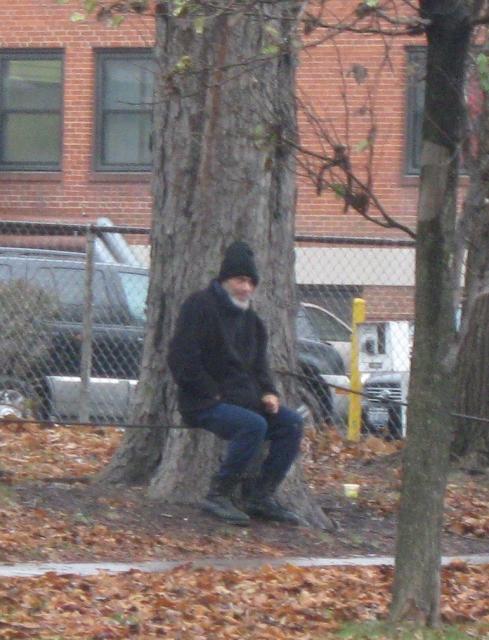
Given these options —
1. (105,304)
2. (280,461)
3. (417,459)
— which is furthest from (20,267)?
(417,459)

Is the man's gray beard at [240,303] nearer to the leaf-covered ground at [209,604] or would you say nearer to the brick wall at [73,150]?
the leaf-covered ground at [209,604]

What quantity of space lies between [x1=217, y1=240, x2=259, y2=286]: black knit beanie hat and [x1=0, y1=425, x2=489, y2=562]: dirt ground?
1.47 m

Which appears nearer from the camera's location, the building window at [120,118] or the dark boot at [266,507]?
the dark boot at [266,507]

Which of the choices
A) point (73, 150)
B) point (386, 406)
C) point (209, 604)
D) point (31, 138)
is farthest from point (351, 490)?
point (31, 138)

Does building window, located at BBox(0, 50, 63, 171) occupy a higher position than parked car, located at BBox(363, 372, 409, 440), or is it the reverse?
building window, located at BBox(0, 50, 63, 171)

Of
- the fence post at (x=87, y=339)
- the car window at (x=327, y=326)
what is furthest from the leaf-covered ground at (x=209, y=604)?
the car window at (x=327, y=326)

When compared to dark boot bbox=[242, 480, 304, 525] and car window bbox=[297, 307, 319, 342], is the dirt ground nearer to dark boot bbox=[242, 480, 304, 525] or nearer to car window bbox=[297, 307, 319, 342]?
dark boot bbox=[242, 480, 304, 525]

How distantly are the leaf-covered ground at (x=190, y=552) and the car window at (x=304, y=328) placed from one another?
8.09 ft

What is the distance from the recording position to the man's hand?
8297mm

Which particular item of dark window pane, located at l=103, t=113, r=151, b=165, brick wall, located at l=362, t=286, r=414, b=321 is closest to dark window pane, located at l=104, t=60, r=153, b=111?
dark window pane, located at l=103, t=113, r=151, b=165

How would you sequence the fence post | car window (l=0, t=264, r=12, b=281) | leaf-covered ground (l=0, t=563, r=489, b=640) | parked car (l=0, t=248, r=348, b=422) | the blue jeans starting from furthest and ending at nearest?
car window (l=0, t=264, r=12, b=281)
parked car (l=0, t=248, r=348, b=422)
the fence post
the blue jeans
leaf-covered ground (l=0, t=563, r=489, b=640)

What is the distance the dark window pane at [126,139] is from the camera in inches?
848

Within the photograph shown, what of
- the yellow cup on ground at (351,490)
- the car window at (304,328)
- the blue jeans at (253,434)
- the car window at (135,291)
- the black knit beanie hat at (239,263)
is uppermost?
the black knit beanie hat at (239,263)

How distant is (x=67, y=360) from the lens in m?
12.2
